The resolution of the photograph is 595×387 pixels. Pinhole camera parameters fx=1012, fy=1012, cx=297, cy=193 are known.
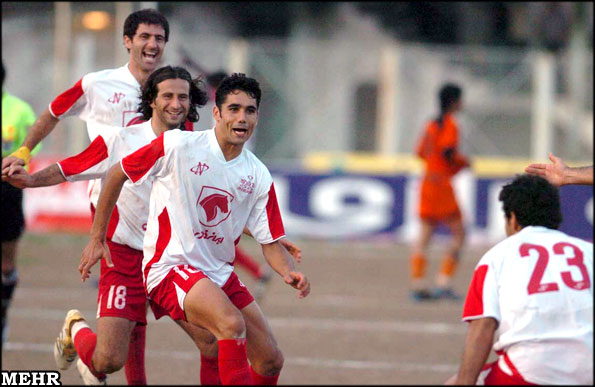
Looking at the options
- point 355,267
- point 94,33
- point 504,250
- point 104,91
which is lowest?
point 355,267

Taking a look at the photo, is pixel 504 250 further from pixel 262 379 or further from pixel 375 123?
pixel 375 123

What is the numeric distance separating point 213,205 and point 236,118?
1.62 ft

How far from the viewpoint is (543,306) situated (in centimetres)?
419

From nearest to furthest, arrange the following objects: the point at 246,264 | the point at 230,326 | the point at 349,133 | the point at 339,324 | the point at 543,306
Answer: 1. the point at 543,306
2. the point at 230,326
3. the point at 246,264
4. the point at 339,324
5. the point at 349,133

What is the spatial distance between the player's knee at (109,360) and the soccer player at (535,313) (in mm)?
2328

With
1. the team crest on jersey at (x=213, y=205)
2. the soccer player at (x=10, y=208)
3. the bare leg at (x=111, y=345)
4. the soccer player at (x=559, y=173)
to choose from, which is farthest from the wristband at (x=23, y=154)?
the soccer player at (x=559, y=173)

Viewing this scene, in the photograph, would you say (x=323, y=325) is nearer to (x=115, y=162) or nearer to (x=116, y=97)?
(x=116, y=97)

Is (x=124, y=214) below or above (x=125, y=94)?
below

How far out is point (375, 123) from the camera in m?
22.3

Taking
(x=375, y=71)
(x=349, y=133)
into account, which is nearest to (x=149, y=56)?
(x=349, y=133)

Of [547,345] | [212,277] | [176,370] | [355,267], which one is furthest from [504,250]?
[355,267]

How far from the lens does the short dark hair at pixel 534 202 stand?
448 centimetres

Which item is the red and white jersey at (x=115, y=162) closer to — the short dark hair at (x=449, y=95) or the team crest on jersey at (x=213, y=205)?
the team crest on jersey at (x=213, y=205)

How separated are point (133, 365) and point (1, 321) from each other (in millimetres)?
1917
